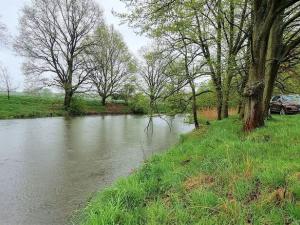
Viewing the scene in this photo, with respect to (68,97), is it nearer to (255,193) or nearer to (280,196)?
(255,193)

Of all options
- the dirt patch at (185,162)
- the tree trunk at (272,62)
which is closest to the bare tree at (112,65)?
the tree trunk at (272,62)

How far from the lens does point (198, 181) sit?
6.21 m

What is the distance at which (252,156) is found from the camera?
24.4 ft

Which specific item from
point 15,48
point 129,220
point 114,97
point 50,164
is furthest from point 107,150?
point 114,97

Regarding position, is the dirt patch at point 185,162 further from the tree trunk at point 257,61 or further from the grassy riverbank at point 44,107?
the grassy riverbank at point 44,107

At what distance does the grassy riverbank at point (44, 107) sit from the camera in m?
34.6

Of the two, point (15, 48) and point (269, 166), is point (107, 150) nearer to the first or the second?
point (269, 166)

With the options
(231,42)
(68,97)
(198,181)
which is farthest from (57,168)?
(68,97)

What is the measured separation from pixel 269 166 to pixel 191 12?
Result: 34.5 feet

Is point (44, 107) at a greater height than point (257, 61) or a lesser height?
lesser

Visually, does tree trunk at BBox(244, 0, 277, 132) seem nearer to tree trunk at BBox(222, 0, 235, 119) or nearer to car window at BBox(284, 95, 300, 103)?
tree trunk at BBox(222, 0, 235, 119)

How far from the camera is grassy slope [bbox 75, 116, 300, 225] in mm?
4625

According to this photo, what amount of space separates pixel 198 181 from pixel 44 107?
120 feet

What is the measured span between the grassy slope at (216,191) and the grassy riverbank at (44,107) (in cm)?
2800
